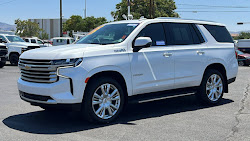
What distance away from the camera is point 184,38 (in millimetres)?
7289

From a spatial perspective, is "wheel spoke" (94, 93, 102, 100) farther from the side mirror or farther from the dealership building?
the dealership building

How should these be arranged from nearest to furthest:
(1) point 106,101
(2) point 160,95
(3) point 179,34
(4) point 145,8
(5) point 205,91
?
(1) point 106,101 < (2) point 160,95 < (3) point 179,34 < (5) point 205,91 < (4) point 145,8

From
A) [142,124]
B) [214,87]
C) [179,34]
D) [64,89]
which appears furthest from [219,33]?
[64,89]

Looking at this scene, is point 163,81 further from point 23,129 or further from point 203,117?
point 23,129

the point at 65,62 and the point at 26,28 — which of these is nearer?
the point at 65,62

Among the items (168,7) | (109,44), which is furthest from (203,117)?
(168,7)

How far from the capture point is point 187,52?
7113 mm

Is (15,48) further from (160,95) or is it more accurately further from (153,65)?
(153,65)

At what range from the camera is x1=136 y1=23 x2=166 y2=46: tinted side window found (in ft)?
21.8

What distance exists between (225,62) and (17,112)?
473 centimetres

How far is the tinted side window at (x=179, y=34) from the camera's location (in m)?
7.02

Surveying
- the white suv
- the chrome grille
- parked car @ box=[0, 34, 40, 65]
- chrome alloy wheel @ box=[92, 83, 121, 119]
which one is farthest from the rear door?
parked car @ box=[0, 34, 40, 65]

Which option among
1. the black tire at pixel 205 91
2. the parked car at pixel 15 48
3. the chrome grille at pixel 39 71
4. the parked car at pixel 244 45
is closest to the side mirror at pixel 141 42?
the chrome grille at pixel 39 71

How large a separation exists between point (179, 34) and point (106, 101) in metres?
2.34
